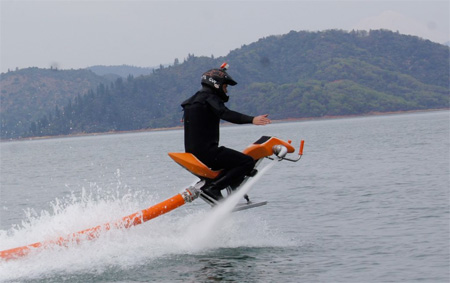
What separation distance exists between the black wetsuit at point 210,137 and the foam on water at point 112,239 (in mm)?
411

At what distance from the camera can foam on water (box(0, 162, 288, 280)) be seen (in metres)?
10.9

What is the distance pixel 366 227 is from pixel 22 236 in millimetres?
7883

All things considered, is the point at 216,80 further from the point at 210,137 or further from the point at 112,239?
the point at 112,239

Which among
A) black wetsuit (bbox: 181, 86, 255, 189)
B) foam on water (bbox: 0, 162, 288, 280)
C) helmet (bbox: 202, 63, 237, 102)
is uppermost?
helmet (bbox: 202, 63, 237, 102)

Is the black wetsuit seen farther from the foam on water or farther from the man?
the foam on water

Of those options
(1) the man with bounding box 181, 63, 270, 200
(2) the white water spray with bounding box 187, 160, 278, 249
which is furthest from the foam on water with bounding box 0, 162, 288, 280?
(1) the man with bounding box 181, 63, 270, 200

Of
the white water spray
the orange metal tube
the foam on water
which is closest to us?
the foam on water

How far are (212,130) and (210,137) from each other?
13cm

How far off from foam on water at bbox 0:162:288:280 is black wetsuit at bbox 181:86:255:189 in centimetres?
41

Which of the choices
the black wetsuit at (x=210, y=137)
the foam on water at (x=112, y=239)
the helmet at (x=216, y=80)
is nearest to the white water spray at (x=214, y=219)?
the foam on water at (x=112, y=239)

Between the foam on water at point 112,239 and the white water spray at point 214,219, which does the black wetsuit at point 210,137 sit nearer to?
the white water spray at point 214,219

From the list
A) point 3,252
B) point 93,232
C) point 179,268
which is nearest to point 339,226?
point 179,268

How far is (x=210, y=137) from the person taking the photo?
1116 cm

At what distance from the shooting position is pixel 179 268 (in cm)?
1133
